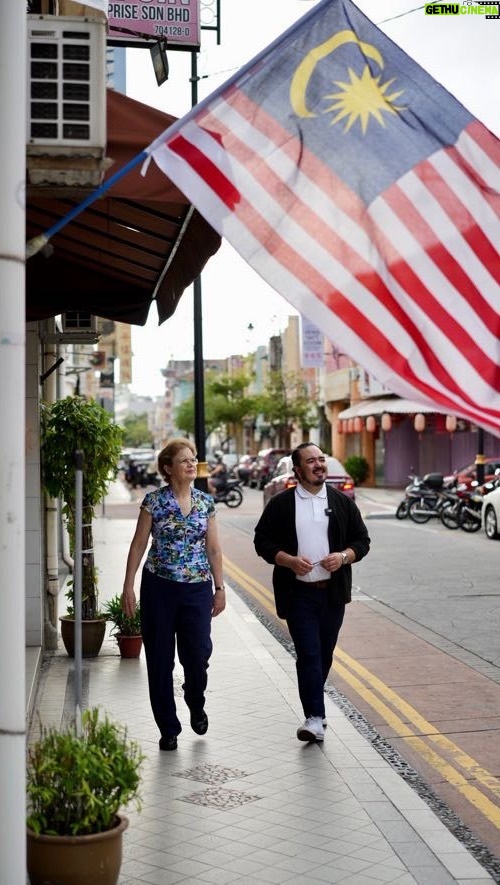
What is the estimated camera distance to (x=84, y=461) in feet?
32.1

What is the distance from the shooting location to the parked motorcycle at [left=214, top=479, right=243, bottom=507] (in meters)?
38.8

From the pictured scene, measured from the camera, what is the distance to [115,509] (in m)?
38.6

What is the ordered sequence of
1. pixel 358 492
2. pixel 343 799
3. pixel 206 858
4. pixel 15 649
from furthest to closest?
pixel 358 492
pixel 343 799
pixel 206 858
pixel 15 649

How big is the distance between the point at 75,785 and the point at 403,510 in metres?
25.9

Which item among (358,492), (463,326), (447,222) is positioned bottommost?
(358,492)

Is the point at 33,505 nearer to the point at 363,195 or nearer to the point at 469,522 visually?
the point at 363,195

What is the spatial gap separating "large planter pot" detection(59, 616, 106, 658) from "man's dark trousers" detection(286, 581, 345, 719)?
3.38 m

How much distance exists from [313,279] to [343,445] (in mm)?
58777

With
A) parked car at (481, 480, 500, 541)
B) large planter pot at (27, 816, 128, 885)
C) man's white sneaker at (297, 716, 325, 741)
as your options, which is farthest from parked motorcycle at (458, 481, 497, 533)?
large planter pot at (27, 816, 128, 885)

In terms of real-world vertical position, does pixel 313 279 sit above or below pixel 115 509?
above

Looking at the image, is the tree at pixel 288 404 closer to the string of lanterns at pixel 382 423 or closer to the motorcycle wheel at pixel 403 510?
the string of lanterns at pixel 382 423

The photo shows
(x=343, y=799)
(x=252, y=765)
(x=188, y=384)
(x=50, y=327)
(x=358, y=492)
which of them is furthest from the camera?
(x=188, y=384)

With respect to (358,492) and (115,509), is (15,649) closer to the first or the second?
(115,509)

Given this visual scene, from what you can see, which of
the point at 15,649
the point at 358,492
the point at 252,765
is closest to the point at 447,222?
the point at 15,649
